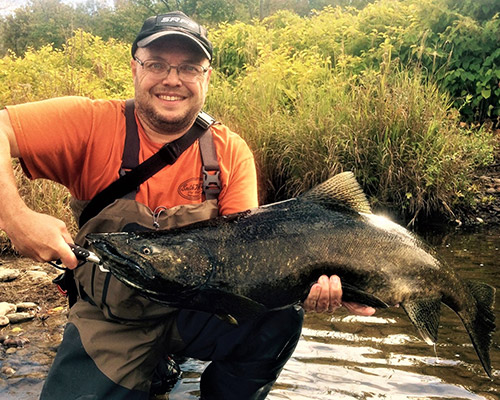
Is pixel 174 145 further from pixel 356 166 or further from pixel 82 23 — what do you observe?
pixel 82 23

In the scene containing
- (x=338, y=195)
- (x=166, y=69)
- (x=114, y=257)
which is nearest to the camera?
(x=114, y=257)

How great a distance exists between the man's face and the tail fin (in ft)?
5.93

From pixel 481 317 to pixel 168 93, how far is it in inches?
82.6

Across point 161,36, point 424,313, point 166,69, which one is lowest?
point 424,313

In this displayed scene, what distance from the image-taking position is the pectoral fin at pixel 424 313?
8.15 feet

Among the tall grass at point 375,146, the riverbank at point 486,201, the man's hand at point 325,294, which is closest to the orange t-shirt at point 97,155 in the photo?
the man's hand at point 325,294

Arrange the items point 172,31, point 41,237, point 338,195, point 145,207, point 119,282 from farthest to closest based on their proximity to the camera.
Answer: point 172,31
point 145,207
point 119,282
point 338,195
point 41,237

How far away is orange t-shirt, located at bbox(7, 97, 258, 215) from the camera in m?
2.72

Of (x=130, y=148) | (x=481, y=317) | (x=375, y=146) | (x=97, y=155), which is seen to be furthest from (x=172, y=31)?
(x=375, y=146)

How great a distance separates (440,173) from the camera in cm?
700

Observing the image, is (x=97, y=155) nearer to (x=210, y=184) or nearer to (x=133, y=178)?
(x=133, y=178)

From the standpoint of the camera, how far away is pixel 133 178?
9.16 ft

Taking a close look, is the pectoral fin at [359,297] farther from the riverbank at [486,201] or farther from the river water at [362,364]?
the riverbank at [486,201]

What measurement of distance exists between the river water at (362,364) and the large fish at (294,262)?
33.8 inches
